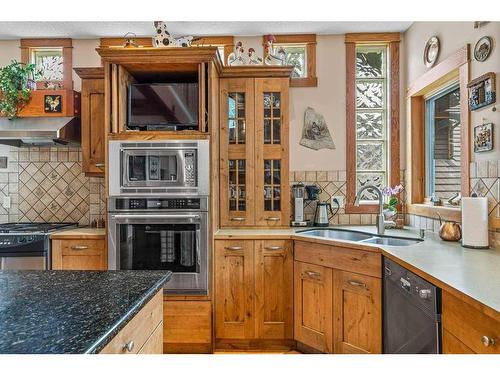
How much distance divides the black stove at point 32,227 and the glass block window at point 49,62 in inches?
56.9

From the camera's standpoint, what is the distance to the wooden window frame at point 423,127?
2.34 m

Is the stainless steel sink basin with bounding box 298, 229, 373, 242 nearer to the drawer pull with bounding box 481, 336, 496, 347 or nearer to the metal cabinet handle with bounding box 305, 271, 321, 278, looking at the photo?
the metal cabinet handle with bounding box 305, 271, 321, 278

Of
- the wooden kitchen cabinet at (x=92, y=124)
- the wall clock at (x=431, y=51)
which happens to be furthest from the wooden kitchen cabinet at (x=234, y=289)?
the wall clock at (x=431, y=51)

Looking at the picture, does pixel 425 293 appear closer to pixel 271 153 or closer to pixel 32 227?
pixel 271 153

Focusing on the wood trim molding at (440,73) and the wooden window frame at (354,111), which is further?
the wooden window frame at (354,111)

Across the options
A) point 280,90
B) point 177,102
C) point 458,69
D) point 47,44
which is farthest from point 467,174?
point 47,44

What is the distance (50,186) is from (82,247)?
3.27 feet

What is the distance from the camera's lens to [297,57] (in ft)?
11.5

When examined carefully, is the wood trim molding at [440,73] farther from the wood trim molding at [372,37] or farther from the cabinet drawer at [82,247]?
the cabinet drawer at [82,247]

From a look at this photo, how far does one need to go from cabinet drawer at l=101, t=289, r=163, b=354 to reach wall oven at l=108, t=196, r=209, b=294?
1313 mm

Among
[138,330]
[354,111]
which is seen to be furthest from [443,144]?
[138,330]


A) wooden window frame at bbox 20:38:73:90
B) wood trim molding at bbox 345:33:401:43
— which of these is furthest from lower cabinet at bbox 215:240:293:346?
wooden window frame at bbox 20:38:73:90

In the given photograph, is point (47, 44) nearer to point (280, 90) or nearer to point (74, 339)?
point (280, 90)

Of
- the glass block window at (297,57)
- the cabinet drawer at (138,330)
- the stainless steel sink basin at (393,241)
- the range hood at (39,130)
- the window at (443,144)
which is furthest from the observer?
the glass block window at (297,57)
